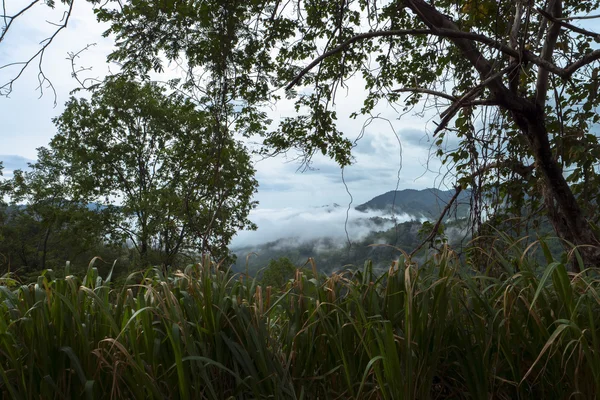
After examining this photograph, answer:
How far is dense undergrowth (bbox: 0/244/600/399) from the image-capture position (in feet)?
5.03

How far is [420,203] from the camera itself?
3932mm

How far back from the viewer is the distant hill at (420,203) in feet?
10.7

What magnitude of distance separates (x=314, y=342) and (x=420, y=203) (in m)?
2.46

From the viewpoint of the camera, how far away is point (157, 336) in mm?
1628

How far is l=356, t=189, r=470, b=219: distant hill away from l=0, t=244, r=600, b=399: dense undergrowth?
4.70ft

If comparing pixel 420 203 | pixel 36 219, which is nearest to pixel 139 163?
pixel 36 219

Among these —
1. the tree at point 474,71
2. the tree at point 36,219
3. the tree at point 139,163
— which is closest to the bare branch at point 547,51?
the tree at point 474,71

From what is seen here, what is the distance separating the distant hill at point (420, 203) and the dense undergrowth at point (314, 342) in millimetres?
1432

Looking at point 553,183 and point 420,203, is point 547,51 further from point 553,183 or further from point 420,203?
point 420,203

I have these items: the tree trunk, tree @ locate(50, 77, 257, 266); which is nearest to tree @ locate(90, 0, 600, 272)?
the tree trunk

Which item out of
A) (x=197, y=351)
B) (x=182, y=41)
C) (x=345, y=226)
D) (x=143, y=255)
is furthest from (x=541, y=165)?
(x=143, y=255)

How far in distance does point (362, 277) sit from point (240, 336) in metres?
0.50

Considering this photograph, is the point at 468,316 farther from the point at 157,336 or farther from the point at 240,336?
the point at 157,336

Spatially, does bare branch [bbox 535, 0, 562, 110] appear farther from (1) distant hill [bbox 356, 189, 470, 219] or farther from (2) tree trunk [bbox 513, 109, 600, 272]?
(1) distant hill [bbox 356, 189, 470, 219]
